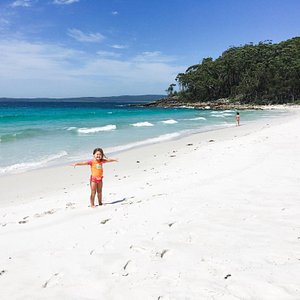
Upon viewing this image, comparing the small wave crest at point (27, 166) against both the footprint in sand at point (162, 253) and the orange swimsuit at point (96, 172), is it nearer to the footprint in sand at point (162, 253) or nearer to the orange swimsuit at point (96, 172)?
the orange swimsuit at point (96, 172)

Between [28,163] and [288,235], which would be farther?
[28,163]

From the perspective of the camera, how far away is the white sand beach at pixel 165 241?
3.41 metres

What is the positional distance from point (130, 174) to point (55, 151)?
7.73 metres

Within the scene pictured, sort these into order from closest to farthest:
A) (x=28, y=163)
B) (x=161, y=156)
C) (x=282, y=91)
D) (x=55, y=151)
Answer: (x=28, y=163), (x=161, y=156), (x=55, y=151), (x=282, y=91)

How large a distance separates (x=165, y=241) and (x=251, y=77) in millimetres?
93733

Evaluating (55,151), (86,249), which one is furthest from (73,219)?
(55,151)

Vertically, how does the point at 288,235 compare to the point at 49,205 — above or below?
above

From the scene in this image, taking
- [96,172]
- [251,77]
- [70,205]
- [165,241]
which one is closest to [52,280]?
[165,241]

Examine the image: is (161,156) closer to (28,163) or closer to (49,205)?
(28,163)

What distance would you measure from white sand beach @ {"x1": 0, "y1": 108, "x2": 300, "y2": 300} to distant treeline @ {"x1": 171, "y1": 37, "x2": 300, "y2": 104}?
80.2m

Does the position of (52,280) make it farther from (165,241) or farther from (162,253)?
(165,241)

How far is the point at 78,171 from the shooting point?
12938 millimetres

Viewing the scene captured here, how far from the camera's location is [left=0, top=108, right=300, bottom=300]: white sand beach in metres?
3.41

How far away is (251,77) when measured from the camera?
91500 mm
